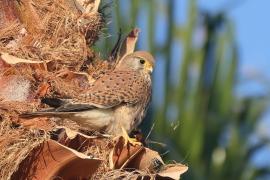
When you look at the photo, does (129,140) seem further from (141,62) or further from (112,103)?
(141,62)

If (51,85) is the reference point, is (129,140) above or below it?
below

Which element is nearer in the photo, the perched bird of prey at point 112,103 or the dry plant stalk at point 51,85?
the dry plant stalk at point 51,85

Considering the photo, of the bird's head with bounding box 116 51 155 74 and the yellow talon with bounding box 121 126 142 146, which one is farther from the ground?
the bird's head with bounding box 116 51 155 74

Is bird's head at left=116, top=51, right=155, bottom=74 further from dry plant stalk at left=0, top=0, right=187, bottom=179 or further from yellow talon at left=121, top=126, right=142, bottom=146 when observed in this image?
yellow talon at left=121, top=126, right=142, bottom=146

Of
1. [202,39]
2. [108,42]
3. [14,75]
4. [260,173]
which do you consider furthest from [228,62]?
[14,75]

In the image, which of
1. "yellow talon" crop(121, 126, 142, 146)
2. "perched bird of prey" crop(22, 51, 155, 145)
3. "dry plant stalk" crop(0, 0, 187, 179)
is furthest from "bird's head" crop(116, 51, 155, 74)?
"yellow talon" crop(121, 126, 142, 146)

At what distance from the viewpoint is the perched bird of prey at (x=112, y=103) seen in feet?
12.7

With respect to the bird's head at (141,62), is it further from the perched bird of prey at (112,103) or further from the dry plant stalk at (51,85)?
the dry plant stalk at (51,85)

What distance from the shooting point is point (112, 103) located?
414cm

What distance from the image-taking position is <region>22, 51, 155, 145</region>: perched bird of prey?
387cm

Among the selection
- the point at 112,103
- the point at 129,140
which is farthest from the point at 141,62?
the point at 129,140

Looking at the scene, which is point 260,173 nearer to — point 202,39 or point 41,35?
point 202,39

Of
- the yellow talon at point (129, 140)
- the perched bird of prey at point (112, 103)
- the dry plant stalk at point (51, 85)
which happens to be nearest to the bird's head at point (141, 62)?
the perched bird of prey at point (112, 103)

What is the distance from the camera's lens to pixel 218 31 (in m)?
5.91
